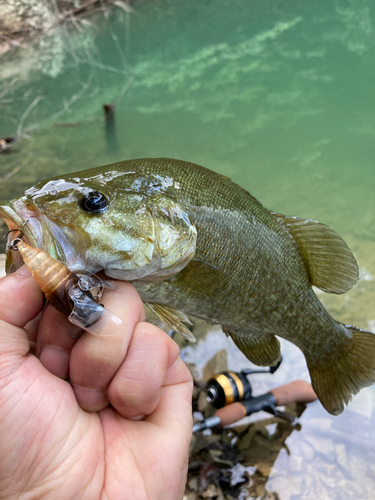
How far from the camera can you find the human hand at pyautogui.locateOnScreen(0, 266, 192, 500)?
35.1 inches

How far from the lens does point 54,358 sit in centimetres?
103

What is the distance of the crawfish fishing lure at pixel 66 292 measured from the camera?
0.91 m

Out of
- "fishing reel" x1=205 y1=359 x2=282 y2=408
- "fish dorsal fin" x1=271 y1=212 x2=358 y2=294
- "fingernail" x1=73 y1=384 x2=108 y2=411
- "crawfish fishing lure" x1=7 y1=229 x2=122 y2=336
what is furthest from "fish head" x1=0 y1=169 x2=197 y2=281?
"fishing reel" x1=205 y1=359 x2=282 y2=408

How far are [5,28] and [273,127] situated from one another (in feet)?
24.8

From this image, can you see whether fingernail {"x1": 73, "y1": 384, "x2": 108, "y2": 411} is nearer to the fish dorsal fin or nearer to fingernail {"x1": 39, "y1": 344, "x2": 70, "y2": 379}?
fingernail {"x1": 39, "y1": 344, "x2": 70, "y2": 379}

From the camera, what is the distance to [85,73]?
8305 mm

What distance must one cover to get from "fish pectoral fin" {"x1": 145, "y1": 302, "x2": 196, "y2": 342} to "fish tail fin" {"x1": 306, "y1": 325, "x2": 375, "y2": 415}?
861mm

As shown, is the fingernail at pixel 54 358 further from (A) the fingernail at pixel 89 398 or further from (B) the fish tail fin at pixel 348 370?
(B) the fish tail fin at pixel 348 370

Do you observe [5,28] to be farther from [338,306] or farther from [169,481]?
[169,481]

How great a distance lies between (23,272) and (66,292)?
16 cm

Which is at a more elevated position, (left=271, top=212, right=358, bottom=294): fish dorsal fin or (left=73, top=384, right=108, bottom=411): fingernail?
(left=73, top=384, right=108, bottom=411): fingernail

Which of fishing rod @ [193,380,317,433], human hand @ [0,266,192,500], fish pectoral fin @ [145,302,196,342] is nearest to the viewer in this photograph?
human hand @ [0,266,192,500]

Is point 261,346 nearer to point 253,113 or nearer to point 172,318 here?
point 172,318

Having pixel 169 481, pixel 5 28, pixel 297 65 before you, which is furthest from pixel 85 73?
pixel 169 481
